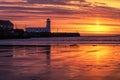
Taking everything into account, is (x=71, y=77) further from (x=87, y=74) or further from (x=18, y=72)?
(x=18, y=72)

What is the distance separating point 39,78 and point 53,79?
2.01 ft

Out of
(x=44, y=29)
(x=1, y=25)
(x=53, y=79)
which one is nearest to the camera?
(x=53, y=79)

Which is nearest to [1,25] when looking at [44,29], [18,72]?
[44,29]

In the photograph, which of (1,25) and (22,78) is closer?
(22,78)

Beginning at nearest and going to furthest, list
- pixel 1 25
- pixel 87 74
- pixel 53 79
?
1. pixel 53 79
2. pixel 87 74
3. pixel 1 25

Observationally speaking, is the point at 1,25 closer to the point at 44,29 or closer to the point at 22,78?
the point at 44,29

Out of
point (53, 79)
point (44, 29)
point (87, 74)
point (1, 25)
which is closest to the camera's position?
point (53, 79)

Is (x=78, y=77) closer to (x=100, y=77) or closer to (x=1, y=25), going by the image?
(x=100, y=77)

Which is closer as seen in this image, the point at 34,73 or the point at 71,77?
the point at 71,77

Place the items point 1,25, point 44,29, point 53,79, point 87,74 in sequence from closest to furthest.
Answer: point 53,79, point 87,74, point 1,25, point 44,29

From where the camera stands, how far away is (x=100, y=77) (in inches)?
619

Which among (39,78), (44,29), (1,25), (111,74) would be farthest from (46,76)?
(44,29)

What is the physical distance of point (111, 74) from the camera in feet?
55.0

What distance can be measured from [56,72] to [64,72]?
0.37 metres
